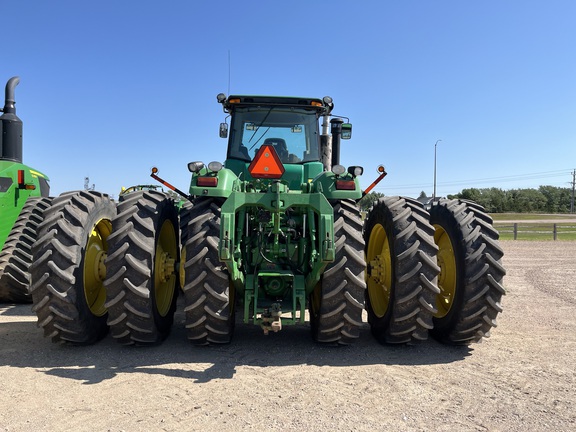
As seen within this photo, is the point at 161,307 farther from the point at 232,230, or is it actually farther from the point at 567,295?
the point at 567,295

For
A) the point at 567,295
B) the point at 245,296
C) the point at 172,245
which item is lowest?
the point at 567,295

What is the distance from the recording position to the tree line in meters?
64.6

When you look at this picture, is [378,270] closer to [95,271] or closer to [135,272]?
[135,272]

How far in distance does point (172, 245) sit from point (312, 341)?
6.66ft

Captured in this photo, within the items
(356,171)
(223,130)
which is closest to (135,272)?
(356,171)

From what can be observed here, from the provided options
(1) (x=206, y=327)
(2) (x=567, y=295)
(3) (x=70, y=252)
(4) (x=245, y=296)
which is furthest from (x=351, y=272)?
(2) (x=567, y=295)

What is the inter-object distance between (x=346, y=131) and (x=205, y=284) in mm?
3596

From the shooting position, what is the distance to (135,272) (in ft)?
13.6

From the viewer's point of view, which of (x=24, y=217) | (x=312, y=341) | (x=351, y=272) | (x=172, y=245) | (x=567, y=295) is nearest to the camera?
Answer: (x=351, y=272)

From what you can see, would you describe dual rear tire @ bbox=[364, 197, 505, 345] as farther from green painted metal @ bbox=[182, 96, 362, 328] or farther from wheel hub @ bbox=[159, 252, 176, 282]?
wheel hub @ bbox=[159, 252, 176, 282]

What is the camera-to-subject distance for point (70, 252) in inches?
166

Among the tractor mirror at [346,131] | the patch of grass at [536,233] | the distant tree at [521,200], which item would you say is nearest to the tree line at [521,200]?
the distant tree at [521,200]

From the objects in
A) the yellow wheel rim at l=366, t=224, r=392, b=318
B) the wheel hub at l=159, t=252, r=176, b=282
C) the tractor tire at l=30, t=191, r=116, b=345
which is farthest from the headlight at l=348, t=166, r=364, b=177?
the tractor tire at l=30, t=191, r=116, b=345

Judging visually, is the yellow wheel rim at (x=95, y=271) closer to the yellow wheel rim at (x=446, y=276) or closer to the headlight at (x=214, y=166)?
the headlight at (x=214, y=166)
